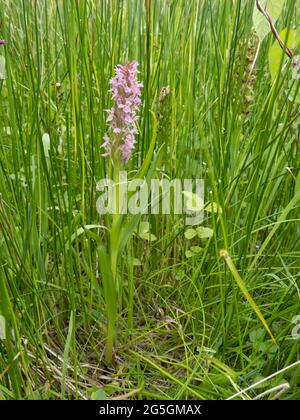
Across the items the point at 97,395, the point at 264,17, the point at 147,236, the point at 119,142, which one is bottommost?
the point at 97,395

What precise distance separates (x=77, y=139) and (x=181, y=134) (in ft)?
0.93

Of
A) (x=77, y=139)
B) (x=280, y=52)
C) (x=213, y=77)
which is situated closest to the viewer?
(x=280, y=52)

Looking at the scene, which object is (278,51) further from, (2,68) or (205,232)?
(2,68)

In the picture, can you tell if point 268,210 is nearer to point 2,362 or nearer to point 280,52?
point 280,52

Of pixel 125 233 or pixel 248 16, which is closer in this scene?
pixel 125 233

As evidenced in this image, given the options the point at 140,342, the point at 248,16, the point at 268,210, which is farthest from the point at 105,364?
the point at 248,16

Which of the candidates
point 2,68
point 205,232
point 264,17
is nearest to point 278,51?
point 264,17

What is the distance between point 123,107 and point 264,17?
0.28 metres

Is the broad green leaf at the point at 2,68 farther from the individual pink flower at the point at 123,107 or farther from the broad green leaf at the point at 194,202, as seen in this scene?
the broad green leaf at the point at 194,202

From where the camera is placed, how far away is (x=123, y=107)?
0.72m

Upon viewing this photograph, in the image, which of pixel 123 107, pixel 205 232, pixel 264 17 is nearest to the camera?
pixel 264 17

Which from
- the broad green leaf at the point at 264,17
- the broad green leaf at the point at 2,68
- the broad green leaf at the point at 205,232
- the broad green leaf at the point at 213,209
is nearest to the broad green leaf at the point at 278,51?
the broad green leaf at the point at 264,17
